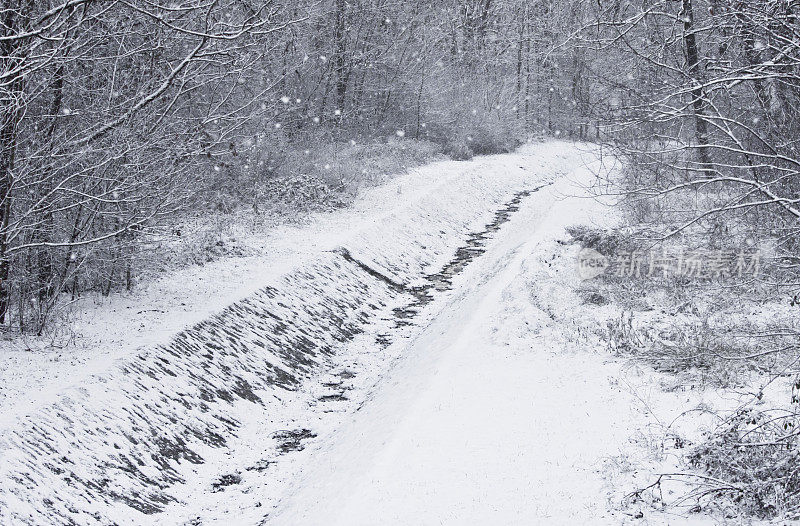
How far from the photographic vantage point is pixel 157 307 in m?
10.3

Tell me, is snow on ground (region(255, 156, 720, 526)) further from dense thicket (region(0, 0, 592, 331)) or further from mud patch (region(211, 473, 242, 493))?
dense thicket (region(0, 0, 592, 331))

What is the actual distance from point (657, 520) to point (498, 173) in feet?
77.2

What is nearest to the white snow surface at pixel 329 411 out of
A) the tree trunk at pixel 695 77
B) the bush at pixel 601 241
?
the bush at pixel 601 241

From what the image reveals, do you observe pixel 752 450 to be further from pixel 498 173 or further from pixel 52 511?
pixel 498 173

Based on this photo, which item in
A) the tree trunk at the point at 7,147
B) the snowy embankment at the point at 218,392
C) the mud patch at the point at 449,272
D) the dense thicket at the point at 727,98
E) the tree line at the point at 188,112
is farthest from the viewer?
the mud patch at the point at 449,272

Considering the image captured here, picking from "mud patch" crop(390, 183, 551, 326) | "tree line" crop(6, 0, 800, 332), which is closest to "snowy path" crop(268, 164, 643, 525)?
"tree line" crop(6, 0, 800, 332)

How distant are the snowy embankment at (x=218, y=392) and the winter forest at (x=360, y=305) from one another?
4 cm

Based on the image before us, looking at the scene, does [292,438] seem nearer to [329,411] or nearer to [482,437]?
[329,411]

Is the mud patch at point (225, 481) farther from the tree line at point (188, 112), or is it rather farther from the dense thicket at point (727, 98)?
the dense thicket at point (727, 98)

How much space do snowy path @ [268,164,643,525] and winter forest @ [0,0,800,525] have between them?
0.04m

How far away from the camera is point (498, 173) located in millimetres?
27812

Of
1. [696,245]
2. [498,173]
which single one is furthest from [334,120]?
[696,245]

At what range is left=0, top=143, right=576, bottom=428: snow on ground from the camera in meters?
7.23

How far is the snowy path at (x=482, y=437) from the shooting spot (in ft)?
18.5
